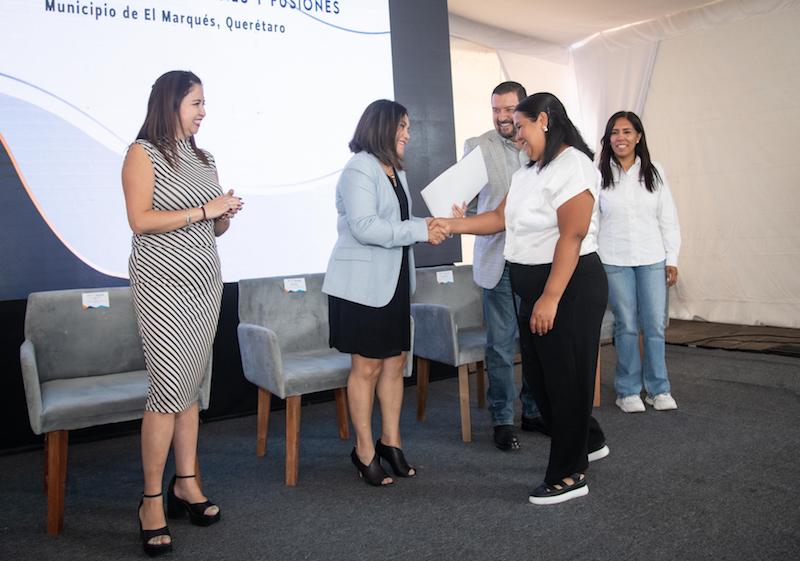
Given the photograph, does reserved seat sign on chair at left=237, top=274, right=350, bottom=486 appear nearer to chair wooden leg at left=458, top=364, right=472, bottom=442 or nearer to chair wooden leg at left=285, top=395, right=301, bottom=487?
chair wooden leg at left=285, top=395, right=301, bottom=487

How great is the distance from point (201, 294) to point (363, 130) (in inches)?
33.4

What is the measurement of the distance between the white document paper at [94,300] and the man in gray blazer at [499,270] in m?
1.57

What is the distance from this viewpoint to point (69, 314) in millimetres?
2928

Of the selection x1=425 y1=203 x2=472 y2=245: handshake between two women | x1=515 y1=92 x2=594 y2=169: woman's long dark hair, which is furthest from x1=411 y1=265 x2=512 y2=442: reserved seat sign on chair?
x1=515 y1=92 x2=594 y2=169: woman's long dark hair

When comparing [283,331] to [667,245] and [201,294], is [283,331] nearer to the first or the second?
[201,294]

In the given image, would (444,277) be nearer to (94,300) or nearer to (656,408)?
(656,408)

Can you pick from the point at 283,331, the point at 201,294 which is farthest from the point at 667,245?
the point at 201,294

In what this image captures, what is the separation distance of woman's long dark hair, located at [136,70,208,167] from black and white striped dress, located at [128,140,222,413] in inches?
1.2

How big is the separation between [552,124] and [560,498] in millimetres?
1222

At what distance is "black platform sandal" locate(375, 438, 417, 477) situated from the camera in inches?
109

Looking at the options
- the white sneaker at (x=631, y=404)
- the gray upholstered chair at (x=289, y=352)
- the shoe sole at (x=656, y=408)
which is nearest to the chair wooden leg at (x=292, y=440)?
the gray upholstered chair at (x=289, y=352)

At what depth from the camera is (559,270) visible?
2217 mm

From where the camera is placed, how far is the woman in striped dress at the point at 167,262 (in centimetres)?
213

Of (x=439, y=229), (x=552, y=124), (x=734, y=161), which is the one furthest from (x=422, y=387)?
(x=734, y=161)
